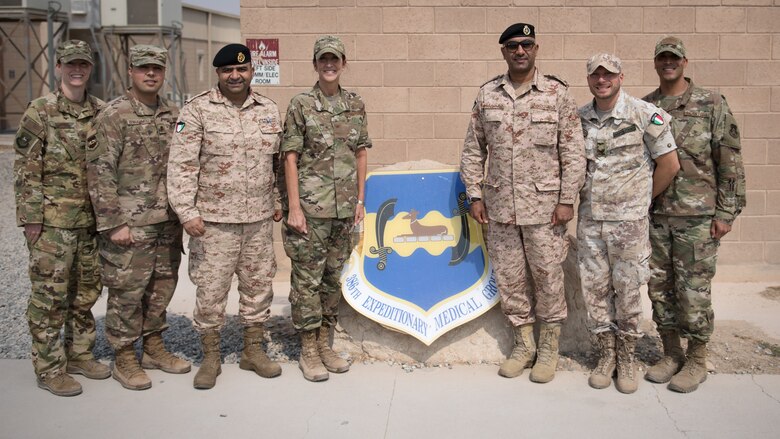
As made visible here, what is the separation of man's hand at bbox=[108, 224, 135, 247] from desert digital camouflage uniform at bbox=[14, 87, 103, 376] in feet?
0.69

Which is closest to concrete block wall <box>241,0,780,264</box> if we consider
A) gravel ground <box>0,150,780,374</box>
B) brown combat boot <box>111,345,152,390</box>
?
gravel ground <box>0,150,780,374</box>

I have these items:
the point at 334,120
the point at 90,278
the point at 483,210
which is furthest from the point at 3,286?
the point at 483,210

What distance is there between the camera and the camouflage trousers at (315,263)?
4.31 m

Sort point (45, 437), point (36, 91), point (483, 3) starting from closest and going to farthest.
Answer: point (45, 437)
point (483, 3)
point (36, 91)

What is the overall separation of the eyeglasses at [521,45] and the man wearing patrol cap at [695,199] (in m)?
0.72

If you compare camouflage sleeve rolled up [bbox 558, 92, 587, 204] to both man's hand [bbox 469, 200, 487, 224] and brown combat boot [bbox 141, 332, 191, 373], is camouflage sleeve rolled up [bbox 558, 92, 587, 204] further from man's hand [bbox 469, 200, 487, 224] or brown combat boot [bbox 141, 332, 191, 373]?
brown combat boot [bbox 141, 332, 191, 373]

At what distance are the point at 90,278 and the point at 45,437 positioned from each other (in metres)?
1.02

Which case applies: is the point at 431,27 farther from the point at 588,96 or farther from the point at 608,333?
the point at 608,333

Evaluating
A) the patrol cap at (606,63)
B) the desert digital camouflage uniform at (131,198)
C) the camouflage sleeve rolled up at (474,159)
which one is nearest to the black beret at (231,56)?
the desert digital camouflage uniform at (131,198)

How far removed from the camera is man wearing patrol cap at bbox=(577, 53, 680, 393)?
4.00 m

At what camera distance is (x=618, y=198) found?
13.2ft

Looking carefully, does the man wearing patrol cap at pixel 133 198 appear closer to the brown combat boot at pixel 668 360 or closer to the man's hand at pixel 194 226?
the man's hand at pixel 194 226

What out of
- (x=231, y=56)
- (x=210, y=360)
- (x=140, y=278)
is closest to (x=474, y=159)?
(x=231, y=56)

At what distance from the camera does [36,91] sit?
20422mm
